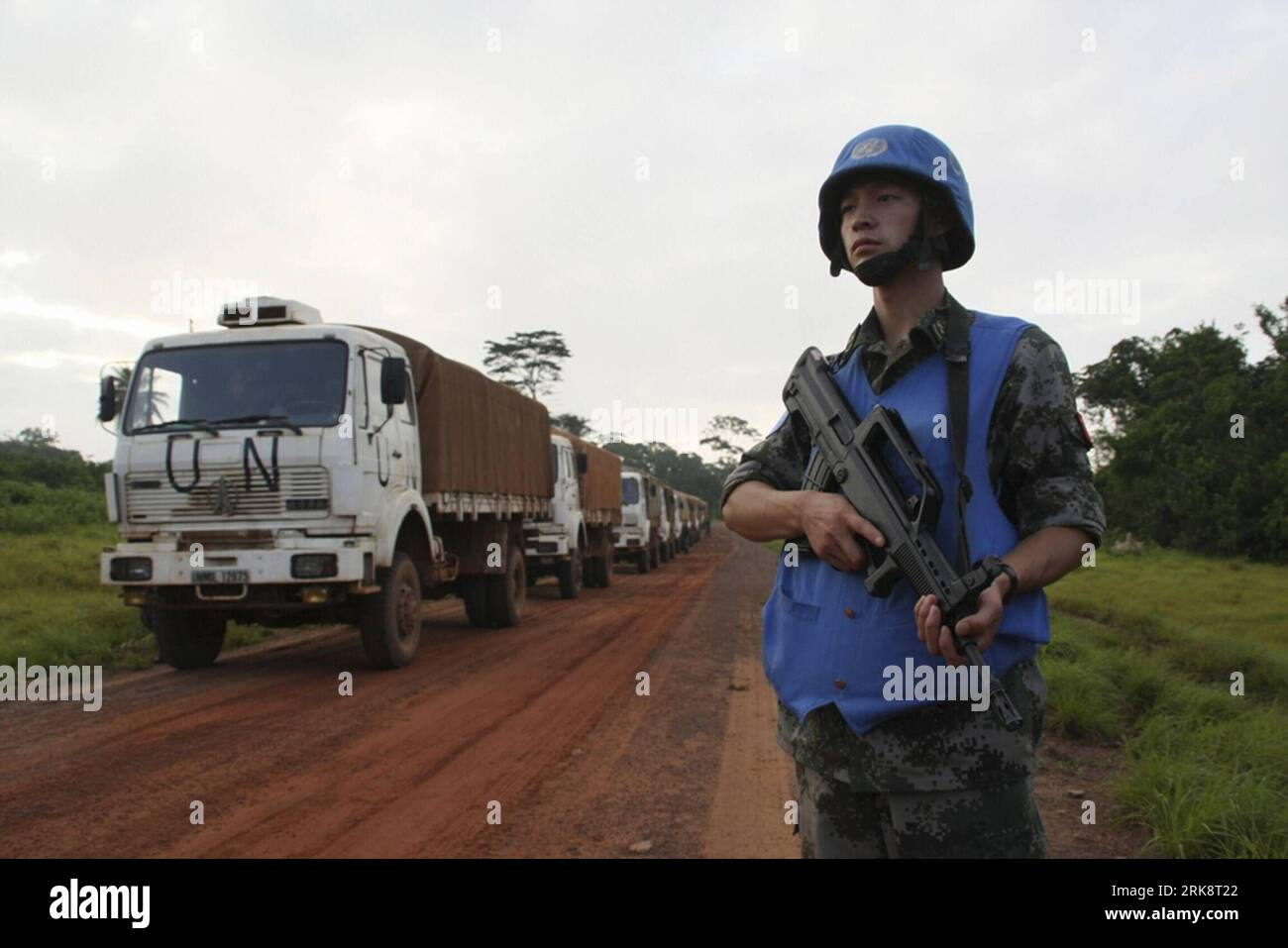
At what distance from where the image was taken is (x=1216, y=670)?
330 inches

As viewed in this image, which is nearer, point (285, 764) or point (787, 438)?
point (787, 438)

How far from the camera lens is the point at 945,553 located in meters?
1.59

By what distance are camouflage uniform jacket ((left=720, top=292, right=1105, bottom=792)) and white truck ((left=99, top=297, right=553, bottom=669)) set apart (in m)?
6.06

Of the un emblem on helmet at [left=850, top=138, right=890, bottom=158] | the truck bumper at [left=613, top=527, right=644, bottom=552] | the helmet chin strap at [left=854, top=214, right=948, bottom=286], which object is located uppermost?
the un emblem on helmet at [left=850, top=138, right=890, bottom=158]

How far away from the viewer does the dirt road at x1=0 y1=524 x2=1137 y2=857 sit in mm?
3850

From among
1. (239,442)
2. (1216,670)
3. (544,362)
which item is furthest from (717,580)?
(544,362)

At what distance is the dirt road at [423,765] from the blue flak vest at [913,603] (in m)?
2.35

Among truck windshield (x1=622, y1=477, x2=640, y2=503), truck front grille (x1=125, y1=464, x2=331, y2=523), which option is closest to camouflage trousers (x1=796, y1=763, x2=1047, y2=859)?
truck front grille (x1=125, y1=464, x2=331, y2=523)

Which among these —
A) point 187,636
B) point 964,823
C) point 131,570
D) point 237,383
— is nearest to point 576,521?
point 187,636

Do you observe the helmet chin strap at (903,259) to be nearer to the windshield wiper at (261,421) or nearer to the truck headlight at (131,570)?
the windshield wiper at (261,421)

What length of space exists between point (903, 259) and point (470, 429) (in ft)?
28.9

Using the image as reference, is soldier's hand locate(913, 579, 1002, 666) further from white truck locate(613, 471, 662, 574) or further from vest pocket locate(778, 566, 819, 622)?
white truck locate(613, 471, 662, 574)
